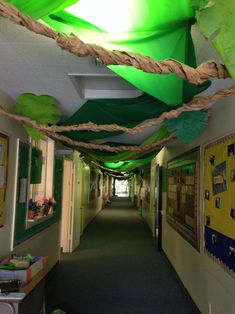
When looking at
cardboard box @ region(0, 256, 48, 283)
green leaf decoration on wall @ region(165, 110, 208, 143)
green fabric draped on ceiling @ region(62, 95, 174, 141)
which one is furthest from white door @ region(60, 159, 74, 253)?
green leaf decoration on wall @ region(165, 110, 208, 143)

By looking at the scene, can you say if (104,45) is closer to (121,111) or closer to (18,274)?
(121,111)

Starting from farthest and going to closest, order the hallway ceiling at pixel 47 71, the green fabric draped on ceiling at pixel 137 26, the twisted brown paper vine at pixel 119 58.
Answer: the hallway ceiling at pixel 47 71, the green fabric draped on ceiling at pixel 137 26, the twisted brown paper vine at pixel 119 58

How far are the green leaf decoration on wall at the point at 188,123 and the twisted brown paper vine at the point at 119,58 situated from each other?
1.06 meters

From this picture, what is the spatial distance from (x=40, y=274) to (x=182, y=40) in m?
2.30

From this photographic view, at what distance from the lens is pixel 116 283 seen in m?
4.57

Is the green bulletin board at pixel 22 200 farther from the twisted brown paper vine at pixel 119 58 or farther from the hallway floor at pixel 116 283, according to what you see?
the twisted brown paper vine at pixel 119 58

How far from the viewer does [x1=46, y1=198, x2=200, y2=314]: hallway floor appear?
372 cm

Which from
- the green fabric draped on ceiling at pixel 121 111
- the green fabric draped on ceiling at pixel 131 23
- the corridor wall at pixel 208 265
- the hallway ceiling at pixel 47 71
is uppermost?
the hallway ceiling at pixel 47 71

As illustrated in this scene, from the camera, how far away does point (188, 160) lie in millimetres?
4133

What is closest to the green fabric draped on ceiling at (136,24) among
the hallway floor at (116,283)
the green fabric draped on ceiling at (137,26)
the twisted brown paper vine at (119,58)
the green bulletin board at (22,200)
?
the green fabric draped on ceiling at (137,26)

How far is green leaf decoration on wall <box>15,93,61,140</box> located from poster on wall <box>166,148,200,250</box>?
1776 mm

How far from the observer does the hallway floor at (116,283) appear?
3.72 metres

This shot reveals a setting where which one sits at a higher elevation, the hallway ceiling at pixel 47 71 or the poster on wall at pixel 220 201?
the hallway ceiling at pixel 47 71

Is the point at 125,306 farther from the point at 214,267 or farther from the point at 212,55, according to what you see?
the point at 212,55
